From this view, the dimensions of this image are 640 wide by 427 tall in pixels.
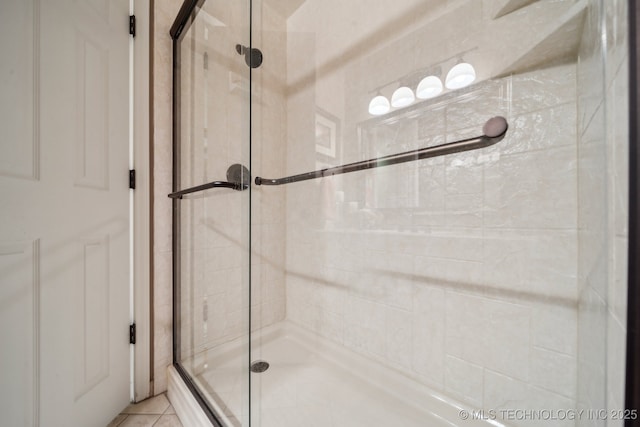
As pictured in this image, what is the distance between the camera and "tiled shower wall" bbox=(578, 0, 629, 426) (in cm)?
28

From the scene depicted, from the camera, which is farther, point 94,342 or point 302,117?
point 302,117

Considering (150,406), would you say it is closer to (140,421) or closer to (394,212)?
(140,421)

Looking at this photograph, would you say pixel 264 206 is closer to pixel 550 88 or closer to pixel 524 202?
pixel 524 202

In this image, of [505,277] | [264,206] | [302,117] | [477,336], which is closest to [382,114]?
[302,117]

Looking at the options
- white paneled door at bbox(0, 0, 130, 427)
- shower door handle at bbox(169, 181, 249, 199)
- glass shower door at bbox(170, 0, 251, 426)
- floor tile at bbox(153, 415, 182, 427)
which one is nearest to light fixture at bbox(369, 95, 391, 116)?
glass shower door at bbox(170, 0, 251, 426)

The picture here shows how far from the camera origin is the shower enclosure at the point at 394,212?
0.68m

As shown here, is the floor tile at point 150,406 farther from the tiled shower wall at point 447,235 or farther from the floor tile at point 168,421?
the tiled shower wall at point 447,235

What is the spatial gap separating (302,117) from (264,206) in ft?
1.90

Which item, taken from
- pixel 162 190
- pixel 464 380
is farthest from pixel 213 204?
pixel 464 380

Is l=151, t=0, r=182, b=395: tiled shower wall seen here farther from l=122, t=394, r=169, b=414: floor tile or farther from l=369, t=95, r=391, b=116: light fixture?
l=369, t=95, r=391, b=116: light fixture

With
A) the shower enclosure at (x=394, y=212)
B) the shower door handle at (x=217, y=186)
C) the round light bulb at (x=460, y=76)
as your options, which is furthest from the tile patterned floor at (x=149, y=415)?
the round light bulb at (x=460, y=76)

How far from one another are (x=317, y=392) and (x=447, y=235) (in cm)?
83

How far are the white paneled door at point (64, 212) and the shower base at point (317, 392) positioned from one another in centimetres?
38

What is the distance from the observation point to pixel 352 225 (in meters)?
1.21
